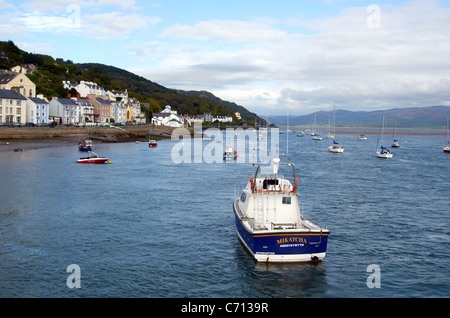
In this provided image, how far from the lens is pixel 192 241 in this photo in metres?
23.4

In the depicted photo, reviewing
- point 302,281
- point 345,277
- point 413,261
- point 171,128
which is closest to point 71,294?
point 302,281

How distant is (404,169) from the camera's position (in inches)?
2483

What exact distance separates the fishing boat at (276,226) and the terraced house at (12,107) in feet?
274

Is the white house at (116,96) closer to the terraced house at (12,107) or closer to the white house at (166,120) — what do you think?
the white house at (166,120)

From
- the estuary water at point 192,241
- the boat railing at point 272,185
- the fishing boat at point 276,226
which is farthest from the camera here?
the boat railing at point 272,185

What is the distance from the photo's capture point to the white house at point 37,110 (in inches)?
3915

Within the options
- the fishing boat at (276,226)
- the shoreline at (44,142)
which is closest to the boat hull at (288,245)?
the fishing boat at (276,226)

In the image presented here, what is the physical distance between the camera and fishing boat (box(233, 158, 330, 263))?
18469mm

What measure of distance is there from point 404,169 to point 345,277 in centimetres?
5003

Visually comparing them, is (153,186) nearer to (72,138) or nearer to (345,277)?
(345,277)

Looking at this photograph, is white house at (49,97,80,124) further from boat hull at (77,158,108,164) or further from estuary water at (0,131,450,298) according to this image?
estuary water at (0,131,450,298)

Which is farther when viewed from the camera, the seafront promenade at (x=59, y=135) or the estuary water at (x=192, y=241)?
the seafront promenade at (x=59, y=135)

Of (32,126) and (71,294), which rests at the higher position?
(32,126)

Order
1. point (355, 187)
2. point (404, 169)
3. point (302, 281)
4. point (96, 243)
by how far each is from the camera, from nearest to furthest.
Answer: point (302, 281), point (96, 243), point (355, 187), point (404, 169)
